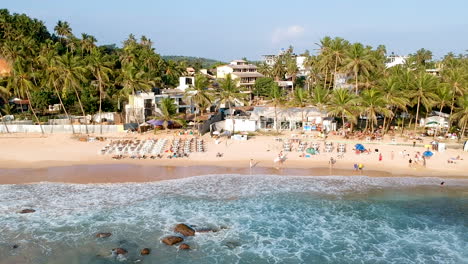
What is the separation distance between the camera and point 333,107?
46000 mm

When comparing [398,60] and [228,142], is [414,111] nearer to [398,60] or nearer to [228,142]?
[228,142]

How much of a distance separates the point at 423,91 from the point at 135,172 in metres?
33.3

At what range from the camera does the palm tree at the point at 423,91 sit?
151 feet

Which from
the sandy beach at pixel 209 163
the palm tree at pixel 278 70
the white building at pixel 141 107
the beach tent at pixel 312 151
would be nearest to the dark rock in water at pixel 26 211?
the sandy beach at pixel 209 163

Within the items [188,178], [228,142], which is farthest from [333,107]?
[188,178]

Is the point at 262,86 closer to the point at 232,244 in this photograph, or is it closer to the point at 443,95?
the point at 443,95

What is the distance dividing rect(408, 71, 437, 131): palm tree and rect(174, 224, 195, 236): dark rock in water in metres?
32.7

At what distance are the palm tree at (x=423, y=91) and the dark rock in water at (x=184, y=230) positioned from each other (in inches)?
1286

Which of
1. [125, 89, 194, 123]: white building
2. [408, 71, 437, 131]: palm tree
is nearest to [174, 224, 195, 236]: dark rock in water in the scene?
[125, 89, 194, 123]: white building

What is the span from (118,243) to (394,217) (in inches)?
707

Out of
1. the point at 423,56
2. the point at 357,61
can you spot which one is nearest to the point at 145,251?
the point at 357,61

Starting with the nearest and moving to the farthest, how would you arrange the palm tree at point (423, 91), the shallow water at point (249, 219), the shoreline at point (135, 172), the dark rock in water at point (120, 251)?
the dark rock in water at point (120, 251)
the shallow water at point (249, 219)
the shoreline at point (135, 172)
the palm tree at point (423, 91)

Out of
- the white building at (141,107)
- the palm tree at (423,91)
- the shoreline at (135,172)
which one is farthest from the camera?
the white building at (141,107)

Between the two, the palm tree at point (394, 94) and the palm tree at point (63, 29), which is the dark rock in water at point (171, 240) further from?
the palm tree at point (63, 29)
